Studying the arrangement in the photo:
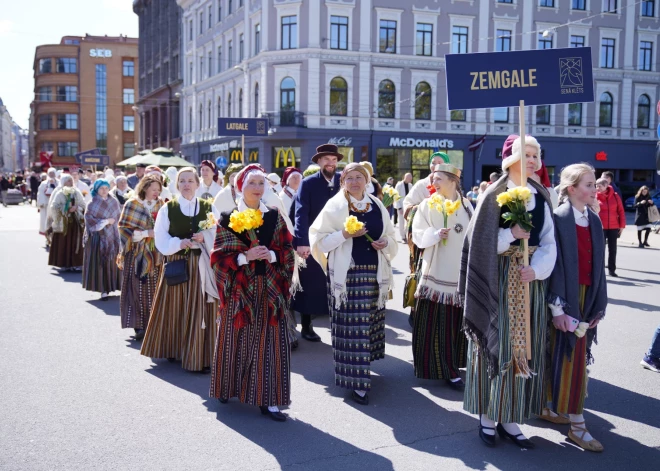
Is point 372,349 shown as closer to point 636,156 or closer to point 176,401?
point 176,401

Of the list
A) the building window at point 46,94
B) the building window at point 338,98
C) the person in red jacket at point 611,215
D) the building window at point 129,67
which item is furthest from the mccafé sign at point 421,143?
the building window at point 46,94

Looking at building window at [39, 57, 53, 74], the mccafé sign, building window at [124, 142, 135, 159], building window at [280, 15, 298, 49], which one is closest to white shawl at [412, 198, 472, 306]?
the mccafé sign

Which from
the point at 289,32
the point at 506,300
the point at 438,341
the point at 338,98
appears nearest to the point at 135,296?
the point at 438,341

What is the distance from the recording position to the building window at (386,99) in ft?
111

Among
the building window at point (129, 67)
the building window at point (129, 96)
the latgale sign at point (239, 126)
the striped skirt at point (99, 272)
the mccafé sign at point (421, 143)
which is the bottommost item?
the striped skirt at point (99, 272)

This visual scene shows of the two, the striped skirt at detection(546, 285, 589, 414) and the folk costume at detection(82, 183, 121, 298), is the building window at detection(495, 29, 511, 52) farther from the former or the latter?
the striped skirt at detection(546, 285, 589, 414)

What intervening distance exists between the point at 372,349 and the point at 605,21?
36.2 m

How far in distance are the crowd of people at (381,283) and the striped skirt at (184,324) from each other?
13 mm

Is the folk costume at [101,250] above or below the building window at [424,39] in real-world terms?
below

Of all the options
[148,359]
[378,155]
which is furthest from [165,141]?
[148,359]

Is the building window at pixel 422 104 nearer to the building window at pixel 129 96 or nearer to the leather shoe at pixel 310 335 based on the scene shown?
the leather shoe at pixel 310 335

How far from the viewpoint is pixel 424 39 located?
1352 inches

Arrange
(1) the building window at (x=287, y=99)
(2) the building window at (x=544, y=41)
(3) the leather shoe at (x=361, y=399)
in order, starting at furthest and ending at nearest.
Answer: (2) the building window at (x=544, y=41) < (1) the building window at (x=287, y=99) < (3) the leather shoe at (x=361, y=399)

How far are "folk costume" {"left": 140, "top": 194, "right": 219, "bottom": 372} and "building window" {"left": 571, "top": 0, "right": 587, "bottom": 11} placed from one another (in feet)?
116
